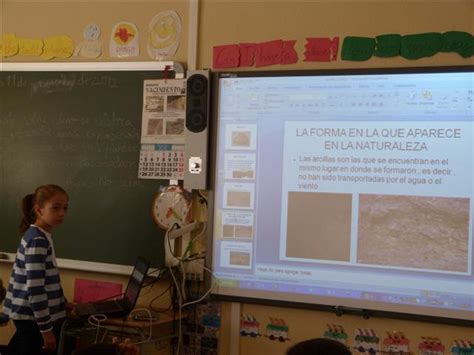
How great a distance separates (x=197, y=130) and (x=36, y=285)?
1.17 m

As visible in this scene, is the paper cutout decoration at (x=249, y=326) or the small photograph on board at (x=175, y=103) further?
the small photograph on board at (x=175, y=103)

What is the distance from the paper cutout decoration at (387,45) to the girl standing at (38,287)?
6.06ft

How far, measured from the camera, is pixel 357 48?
278cm

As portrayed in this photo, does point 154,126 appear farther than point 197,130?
Yes

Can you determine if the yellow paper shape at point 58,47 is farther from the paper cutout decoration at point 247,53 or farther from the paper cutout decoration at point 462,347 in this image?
the paper cutout decoration at point 462,347

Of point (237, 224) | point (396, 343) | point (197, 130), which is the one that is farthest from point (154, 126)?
point (396, 343)

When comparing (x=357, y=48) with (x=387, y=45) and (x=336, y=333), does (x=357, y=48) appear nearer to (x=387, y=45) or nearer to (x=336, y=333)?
(x=387, y=45)

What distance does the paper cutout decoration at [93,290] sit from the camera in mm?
3146

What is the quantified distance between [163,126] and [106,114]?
394 mm

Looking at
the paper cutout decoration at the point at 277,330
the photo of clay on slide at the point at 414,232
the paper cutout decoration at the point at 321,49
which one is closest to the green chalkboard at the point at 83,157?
the paper cutout decoration at the point at 277,330

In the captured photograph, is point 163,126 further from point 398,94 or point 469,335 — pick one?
point 469,335

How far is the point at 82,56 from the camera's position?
10.7 feet

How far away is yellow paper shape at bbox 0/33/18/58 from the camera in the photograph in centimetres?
339

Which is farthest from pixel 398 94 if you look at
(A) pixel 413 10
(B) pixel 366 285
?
(B) pixel 366 285
